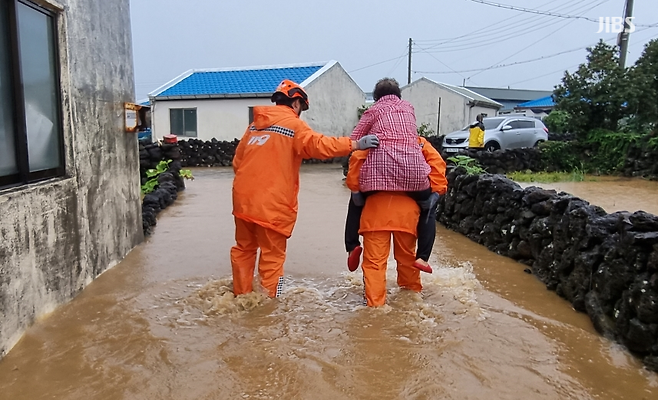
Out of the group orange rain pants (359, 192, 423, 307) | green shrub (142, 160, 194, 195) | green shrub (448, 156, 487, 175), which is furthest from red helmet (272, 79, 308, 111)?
green shrub (142, 160, 194, 195)

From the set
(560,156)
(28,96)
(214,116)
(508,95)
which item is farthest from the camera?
(508,95)

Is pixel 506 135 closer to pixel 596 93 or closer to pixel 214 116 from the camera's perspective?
pixel 596 93

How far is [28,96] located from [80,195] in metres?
1.02

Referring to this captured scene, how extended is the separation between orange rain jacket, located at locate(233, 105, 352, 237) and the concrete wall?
1369 mm

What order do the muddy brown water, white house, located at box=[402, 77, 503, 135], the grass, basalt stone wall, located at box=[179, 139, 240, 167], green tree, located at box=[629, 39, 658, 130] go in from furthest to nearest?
white house, located at box=[402, 77, 503, 135], basalt stone wall, located at box=[179, 139, 240, 167], green tree, located at box=[629, 39, 658, 130], the grass, the muddy brown water

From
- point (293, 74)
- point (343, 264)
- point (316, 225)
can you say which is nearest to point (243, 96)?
point (293, 74)

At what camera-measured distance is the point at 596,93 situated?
53.0 ft

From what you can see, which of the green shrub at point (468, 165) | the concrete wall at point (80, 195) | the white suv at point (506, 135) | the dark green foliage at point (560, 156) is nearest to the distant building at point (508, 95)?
the white suv at point (506, 135)

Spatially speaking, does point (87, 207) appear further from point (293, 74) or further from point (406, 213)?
point (293, 74)

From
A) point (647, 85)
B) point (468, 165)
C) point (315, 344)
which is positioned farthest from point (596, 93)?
point (315, 344)

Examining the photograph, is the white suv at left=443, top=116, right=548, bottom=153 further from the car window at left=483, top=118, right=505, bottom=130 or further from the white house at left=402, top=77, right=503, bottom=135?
the white house at left=402, top=77, right=503, bottom=135

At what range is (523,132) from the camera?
62.3 ft

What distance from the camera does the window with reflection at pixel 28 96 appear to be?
362 centimetres

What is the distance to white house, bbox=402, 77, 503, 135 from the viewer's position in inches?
1127
